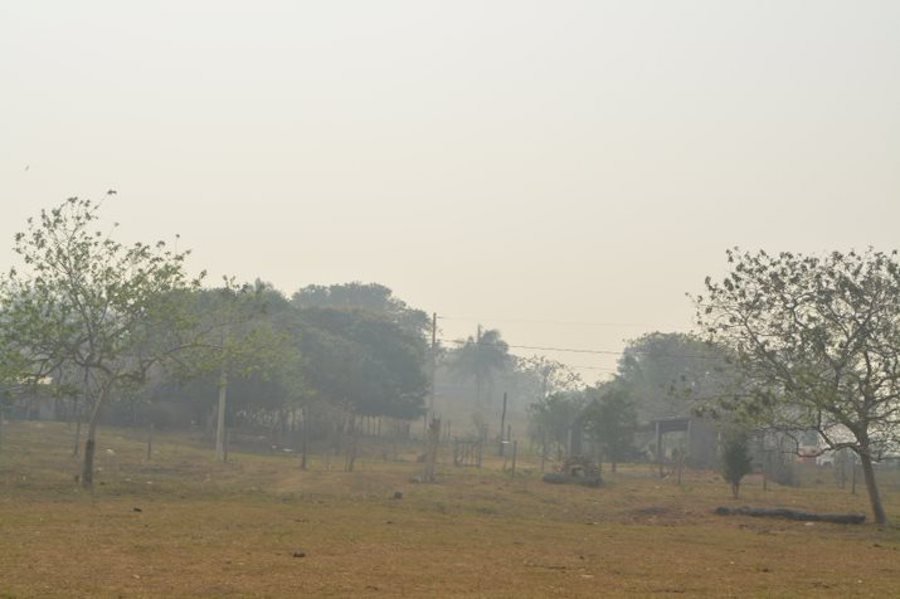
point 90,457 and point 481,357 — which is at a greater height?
point 481,357

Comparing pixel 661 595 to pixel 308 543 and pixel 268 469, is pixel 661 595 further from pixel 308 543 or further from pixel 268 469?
pixel 268 469

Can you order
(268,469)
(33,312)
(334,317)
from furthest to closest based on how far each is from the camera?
(334,317), (268,469), (33,312)

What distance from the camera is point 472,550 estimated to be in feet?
70.0

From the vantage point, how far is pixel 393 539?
74.7 ft

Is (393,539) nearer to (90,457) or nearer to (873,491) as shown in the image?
(90,457)

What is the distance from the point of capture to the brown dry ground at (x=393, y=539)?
15672 mm

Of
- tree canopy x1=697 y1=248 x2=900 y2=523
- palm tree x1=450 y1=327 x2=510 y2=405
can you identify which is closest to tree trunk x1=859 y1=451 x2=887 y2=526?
tree canopy x1=697 y1=248 x2=900 y2=523

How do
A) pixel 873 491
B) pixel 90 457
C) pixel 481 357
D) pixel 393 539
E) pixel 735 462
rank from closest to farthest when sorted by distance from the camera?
pixel 393 539
pixel 873 491
pixel 90 457
pixel 735 462
pixel 481 357

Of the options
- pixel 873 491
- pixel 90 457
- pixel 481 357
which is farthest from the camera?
pixel 481 357

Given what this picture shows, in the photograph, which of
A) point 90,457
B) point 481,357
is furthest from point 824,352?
point 481,357

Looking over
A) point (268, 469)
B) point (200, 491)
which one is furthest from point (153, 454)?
point (200, 491)

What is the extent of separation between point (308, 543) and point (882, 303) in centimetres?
2053

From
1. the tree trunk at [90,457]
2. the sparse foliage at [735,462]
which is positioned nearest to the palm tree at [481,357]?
the sparse foliage at [735,462]

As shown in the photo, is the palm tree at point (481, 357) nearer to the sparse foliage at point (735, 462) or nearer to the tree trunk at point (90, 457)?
the sparse foliage at point (735, 462)
